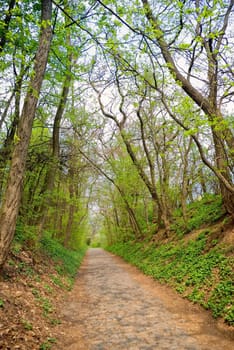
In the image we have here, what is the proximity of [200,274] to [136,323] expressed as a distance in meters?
2.74

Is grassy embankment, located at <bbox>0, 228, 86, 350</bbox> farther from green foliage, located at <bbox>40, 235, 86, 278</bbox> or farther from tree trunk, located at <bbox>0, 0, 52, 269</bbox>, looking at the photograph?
green foliage, located at <bbox>40, 235, 86, 278</bbox>

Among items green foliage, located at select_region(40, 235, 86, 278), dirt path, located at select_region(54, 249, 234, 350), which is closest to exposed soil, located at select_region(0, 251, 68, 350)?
dirt path, located at select_region(54, 249, 234, 350)

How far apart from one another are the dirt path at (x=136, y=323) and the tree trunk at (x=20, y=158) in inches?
81.5

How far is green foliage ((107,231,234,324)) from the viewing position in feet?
16.7

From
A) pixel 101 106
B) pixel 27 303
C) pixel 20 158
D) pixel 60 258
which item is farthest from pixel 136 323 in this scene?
pixel 101 106

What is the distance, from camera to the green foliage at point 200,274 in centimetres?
510

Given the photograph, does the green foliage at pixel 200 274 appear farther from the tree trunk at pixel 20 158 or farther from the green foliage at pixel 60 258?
the tree trunk at pixel 20 158

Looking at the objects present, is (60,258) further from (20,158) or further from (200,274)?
(20,158)

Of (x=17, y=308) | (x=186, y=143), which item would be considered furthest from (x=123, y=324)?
(x=186, y=143)

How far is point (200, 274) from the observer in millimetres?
6648

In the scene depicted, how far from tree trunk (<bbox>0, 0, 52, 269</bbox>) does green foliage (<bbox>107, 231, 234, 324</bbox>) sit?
4437mm

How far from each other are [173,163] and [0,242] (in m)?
10.9

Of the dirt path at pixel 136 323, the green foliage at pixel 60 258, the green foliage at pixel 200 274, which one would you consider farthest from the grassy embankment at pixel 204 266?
the green foliage at pixel 60 258

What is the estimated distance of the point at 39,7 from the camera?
21.1 feet
